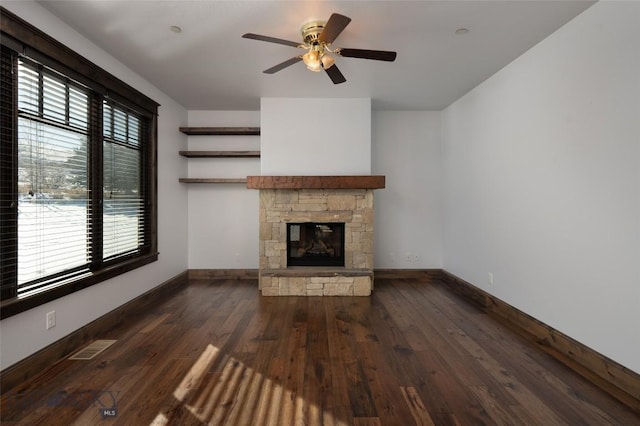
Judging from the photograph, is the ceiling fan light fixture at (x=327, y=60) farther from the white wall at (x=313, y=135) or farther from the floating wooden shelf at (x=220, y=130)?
the floating wooden shelf at (x=220, y=130)

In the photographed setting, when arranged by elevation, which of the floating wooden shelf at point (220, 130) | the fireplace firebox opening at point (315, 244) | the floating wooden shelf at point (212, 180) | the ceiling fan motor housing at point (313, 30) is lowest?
the fireplace firebox opening at point (315, 244)

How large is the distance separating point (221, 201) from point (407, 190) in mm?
2940

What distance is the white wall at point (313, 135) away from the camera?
4156 millimetres

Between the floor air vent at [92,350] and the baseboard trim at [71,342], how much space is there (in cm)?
7

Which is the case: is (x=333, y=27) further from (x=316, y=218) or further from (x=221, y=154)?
(x=221, y=154)

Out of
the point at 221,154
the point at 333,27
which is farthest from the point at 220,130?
the point at 333,27

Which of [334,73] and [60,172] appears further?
[334,73]

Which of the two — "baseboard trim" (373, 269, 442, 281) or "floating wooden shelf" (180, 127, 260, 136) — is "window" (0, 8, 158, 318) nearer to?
"floating wooden shelf" (180, 127, 260, 136)

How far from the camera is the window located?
6.61 ft

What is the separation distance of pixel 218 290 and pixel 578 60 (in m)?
4.42

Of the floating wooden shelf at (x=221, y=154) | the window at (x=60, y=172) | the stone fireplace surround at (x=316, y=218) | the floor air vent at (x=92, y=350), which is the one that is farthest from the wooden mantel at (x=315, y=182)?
the floor air vent at (x=92, y=350)

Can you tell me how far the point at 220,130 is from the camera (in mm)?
4445

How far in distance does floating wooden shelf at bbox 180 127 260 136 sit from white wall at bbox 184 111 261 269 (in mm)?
182

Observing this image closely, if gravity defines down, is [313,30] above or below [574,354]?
above
